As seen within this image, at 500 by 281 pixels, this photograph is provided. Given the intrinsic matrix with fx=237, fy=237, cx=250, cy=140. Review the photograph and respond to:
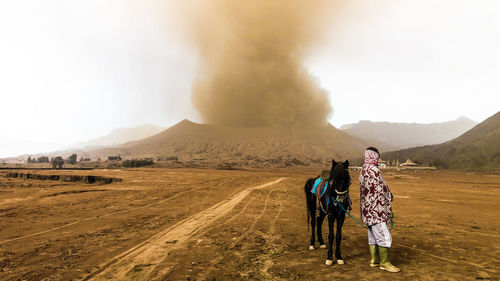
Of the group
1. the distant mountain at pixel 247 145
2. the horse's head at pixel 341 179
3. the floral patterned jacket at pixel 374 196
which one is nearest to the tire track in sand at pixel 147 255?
the horse's head at pixel 341 179

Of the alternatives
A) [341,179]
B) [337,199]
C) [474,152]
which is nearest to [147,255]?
[337,199]

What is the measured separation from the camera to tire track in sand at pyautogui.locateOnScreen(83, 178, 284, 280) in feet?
14.5

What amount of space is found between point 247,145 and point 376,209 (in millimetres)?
110998

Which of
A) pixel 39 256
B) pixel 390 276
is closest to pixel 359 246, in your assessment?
pixel 390 276

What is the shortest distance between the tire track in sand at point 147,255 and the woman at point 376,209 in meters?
4.31

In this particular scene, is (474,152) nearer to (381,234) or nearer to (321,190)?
(321,190)

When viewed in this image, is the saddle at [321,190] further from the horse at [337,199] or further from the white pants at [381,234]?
the white pants at [381,234]

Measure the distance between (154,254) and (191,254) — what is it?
2.78 feet

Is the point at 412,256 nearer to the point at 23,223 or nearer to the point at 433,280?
the point at 433,280

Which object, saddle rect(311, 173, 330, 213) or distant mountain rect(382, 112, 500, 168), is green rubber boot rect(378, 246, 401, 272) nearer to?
saddle rect(311, 173, 330, 213)

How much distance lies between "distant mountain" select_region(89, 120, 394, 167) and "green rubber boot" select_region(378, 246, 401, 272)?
7856cm

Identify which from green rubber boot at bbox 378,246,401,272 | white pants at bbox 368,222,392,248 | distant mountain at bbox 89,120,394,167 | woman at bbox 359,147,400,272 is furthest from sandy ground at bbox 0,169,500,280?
distant mountain at bbox 89,120,394,167

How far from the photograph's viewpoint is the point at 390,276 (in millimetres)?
4262

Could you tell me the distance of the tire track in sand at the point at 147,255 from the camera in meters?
4.43
